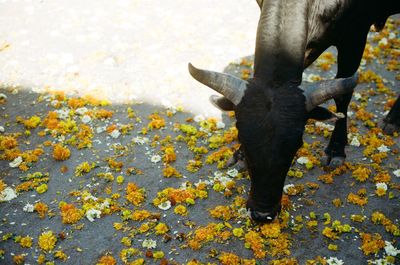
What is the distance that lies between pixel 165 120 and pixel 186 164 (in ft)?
3.78

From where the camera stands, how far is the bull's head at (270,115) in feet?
12.2

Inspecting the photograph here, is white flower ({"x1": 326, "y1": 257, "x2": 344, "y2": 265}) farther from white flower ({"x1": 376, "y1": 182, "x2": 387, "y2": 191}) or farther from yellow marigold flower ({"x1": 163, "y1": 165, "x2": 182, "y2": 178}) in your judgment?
yellow marigold flower ({"x1": 163, "y1": 165, "x2": 182, "y2": 178})

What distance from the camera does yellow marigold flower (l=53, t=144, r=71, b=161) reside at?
5777 mm

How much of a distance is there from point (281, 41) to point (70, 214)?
3345 millimetres

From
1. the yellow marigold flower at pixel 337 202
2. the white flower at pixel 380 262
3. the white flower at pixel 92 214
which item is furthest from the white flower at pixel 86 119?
the white flower at pixel 380 262

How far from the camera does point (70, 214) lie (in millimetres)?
4938

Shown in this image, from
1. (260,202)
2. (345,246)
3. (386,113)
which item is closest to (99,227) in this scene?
(260,202)

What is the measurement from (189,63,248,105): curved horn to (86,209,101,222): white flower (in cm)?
230

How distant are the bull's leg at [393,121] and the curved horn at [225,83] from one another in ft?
11.7

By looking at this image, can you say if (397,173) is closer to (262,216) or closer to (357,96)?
(357,96)

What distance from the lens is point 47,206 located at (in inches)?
202

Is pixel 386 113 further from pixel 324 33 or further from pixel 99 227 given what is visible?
pixel 99 227

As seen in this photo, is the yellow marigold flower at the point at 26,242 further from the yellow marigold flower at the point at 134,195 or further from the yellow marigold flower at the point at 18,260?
the yellow marigold flower at the point at 134,195

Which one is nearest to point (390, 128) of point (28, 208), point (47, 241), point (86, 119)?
point (86, 119)
